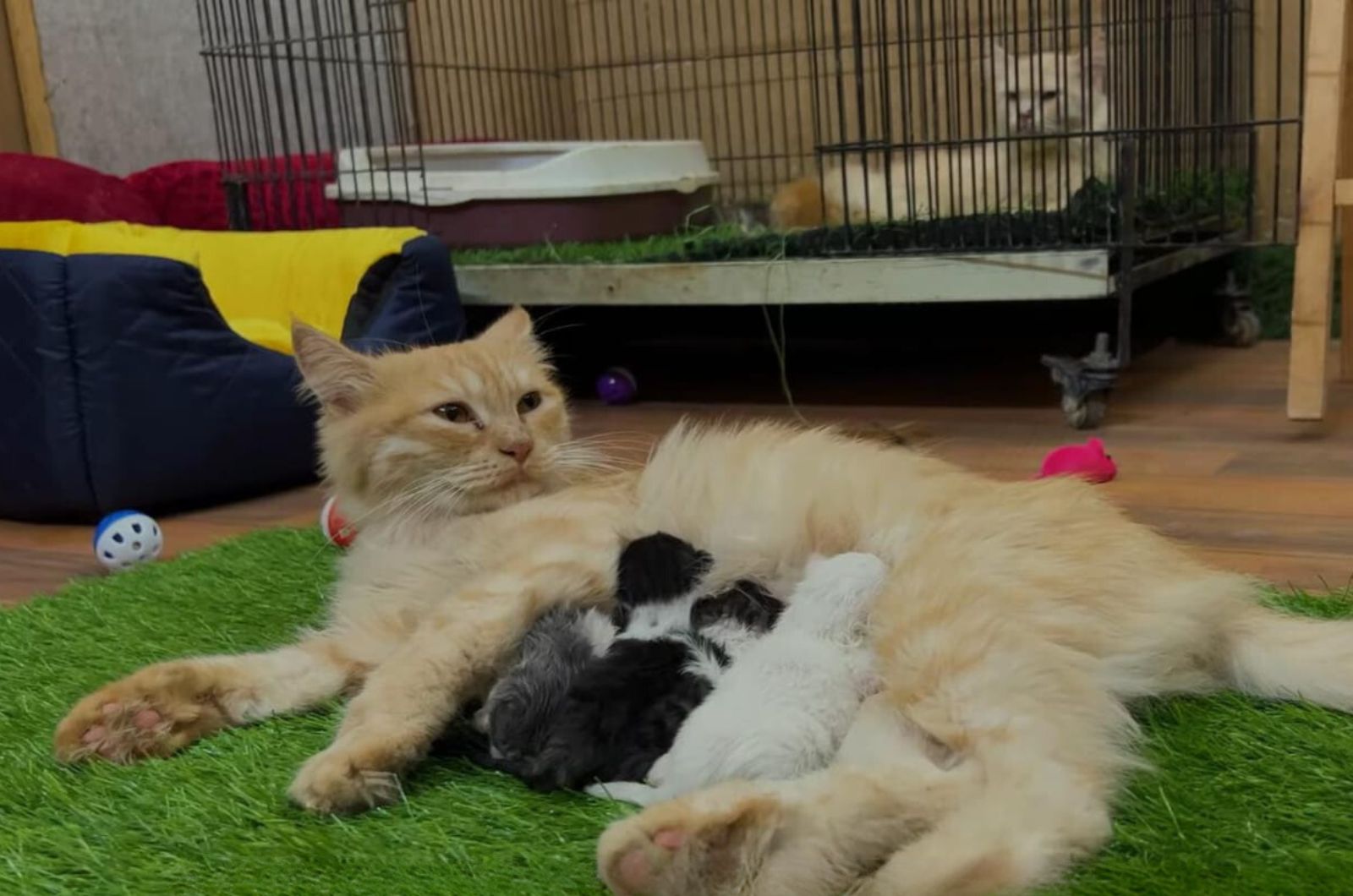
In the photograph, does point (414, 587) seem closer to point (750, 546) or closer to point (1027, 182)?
point (750, 546)

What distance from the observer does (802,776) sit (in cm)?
113

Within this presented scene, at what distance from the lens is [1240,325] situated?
4230 millimetres

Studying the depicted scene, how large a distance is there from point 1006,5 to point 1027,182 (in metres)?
0.65

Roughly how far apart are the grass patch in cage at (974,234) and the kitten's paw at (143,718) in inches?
90.1

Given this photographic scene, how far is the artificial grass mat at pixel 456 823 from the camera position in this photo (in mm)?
1100

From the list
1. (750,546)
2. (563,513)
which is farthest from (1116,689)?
(563,513)

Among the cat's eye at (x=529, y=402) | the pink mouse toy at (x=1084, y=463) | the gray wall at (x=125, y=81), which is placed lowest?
the pink mouse toy at (x=1084, y=463)

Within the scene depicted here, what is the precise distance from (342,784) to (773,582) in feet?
1.79

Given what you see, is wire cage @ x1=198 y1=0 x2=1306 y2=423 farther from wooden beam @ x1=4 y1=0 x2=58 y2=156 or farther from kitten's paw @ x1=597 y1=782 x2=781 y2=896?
kitten's paw @ x1=597 y1=782 x2=781 y2=896

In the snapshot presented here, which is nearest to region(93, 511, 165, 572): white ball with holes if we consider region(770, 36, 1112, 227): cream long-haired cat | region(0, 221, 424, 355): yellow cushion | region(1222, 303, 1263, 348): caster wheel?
region(0, 221, 424, 355): yellow cushion

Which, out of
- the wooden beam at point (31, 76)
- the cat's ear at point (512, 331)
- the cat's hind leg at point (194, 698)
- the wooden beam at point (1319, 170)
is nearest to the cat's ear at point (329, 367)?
the cat's ear at point (512, 331)

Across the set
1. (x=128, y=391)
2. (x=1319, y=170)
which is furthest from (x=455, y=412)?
(x=1319, y=170)

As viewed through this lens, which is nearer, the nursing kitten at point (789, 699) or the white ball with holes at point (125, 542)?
the nursing kitten at point (789, 699)

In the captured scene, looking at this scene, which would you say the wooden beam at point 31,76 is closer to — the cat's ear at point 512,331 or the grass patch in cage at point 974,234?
the grass patch in cage at point 974,234
